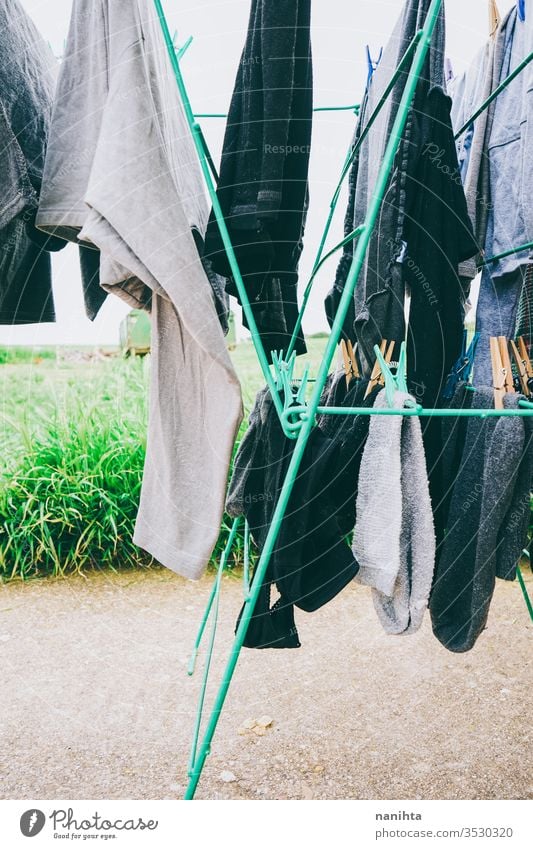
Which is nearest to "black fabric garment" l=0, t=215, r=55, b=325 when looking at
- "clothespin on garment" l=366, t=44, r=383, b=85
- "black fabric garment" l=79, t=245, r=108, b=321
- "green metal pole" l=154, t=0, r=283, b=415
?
"black fabric garment" l=79, t=245, r=108, b=321

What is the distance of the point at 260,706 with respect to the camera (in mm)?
1999

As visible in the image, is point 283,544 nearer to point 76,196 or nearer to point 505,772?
point 76,196

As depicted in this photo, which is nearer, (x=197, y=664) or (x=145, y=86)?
(x=145, y=86)

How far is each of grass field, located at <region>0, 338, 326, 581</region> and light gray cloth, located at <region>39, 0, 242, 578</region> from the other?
4.78 ft

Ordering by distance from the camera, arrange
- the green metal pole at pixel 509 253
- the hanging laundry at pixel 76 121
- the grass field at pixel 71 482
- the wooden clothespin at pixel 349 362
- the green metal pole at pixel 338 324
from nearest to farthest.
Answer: the green metal pole at pixel 338 324, the hanging laundry at pixel 76 121, the green metal pole at pixel 509 253, the wooden clothespin at pixel 349 362, the grass field at pixel 71 482

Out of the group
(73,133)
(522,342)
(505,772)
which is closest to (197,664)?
(505,772)

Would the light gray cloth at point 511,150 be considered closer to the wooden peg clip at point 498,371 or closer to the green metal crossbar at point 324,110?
the wooden peg clip at point 498,371

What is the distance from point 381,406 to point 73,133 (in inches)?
31.8

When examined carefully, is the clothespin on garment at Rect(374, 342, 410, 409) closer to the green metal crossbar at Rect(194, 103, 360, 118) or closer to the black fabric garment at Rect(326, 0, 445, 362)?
the black fabric garment at Rect(326, 0, 445, 362)

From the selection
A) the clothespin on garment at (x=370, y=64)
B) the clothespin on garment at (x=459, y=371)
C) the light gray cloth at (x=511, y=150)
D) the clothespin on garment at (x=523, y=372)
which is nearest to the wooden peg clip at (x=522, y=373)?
the clothespin on garment at (x=523, y=372)

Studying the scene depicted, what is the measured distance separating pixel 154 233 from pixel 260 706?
1.54m

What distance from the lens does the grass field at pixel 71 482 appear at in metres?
2.84

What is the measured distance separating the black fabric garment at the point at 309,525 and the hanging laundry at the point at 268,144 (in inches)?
14.6

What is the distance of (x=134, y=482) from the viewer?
2.97 metres
